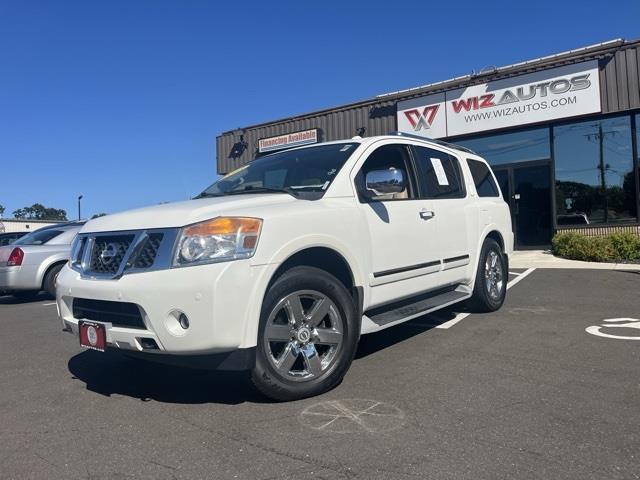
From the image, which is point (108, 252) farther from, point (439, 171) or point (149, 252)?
point (439, 171)

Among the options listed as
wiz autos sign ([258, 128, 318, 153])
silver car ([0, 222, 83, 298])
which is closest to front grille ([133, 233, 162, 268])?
silver car ([0, 222, 83, 298])

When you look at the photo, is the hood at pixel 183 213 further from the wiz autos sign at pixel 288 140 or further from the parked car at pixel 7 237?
the wiz autos sign at pixel 288 140

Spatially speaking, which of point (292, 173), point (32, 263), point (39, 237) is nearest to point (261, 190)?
point (292, 173)

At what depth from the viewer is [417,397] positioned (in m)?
3.61

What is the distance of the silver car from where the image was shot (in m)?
9.73

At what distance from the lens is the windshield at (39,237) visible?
33.5ft

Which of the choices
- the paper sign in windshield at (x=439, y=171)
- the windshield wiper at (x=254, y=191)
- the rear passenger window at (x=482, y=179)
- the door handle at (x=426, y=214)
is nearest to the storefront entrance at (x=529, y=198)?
the rear passenger window at (x=482, y=179)

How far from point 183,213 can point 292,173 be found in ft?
5.01

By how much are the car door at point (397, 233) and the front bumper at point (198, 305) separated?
46.8 inches

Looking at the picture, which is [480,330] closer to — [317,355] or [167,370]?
[317,355]

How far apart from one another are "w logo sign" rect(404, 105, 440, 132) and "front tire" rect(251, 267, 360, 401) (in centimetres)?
1351

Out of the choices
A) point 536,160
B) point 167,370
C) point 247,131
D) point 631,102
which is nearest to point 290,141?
point 247,131

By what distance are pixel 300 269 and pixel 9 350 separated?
3.86 metres

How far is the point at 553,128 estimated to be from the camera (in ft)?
47.4
